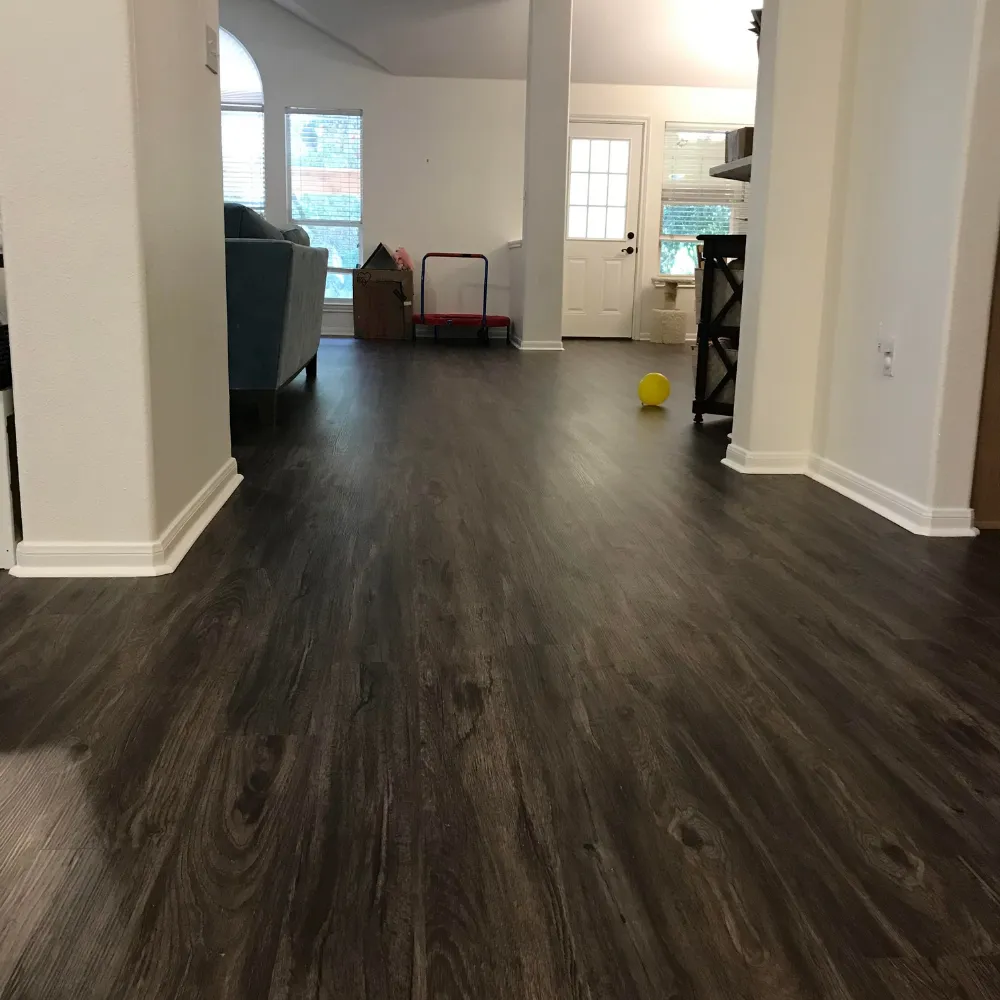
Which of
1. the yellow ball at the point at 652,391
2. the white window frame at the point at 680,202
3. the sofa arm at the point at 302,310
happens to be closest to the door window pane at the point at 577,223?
the white window frame at the point at 680,202

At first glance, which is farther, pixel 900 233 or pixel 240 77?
pixel 240 77

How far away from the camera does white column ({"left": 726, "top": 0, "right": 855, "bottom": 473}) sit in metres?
3.13

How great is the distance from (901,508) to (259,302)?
2.46 metres

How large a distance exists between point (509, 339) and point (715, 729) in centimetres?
764

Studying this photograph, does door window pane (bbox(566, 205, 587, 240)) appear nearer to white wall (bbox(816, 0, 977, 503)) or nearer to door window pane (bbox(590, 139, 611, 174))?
door window pane (bbox(590, 139, 611, 174))

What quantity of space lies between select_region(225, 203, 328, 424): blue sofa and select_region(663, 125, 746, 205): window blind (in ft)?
19.3

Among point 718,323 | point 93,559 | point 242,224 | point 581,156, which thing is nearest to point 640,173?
point 581,156

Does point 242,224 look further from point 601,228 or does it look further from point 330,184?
point 601,228

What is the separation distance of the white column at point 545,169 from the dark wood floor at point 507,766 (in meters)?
5.44

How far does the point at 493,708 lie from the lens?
5.05 feet

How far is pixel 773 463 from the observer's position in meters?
3.41

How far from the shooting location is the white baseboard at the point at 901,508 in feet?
8.68

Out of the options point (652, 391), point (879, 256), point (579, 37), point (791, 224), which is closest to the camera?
point (879, 256)

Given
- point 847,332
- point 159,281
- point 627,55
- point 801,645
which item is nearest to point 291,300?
point 159,281
